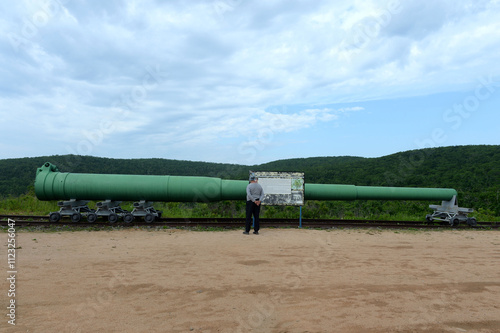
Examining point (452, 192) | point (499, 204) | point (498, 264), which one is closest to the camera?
point (498, 264)

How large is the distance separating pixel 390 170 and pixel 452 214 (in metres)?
25.5

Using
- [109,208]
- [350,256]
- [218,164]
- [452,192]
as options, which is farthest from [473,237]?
[218,164]

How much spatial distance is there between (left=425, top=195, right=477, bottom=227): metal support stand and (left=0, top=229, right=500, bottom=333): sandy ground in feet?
12.1

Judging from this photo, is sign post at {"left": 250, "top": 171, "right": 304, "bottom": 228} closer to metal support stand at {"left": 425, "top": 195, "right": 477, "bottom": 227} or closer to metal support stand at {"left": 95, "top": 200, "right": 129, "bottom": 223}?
metal support stand at {"left": 95, "top": 200, "right": 129, "bottom": 223}

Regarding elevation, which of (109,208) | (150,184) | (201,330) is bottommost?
(201,330)

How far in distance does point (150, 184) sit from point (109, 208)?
1.50m

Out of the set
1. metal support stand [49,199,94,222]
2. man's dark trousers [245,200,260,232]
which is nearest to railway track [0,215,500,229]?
metal support stand [49,199,94,222]

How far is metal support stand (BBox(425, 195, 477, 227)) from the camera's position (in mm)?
11273

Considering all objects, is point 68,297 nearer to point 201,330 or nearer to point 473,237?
point 201,330

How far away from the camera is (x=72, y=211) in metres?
10.0

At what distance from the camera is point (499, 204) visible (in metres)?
16.8

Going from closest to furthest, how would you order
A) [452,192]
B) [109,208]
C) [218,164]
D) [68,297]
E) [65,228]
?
1. [68,297]
2. [65,228]
3. [109,208]
4. [452,192]
5. [218,164]

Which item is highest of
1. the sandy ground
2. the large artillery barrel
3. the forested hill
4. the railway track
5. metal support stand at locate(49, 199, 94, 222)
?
the forested hill

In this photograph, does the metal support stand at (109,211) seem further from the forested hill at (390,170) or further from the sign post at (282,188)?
the forested hill at (390,170)
